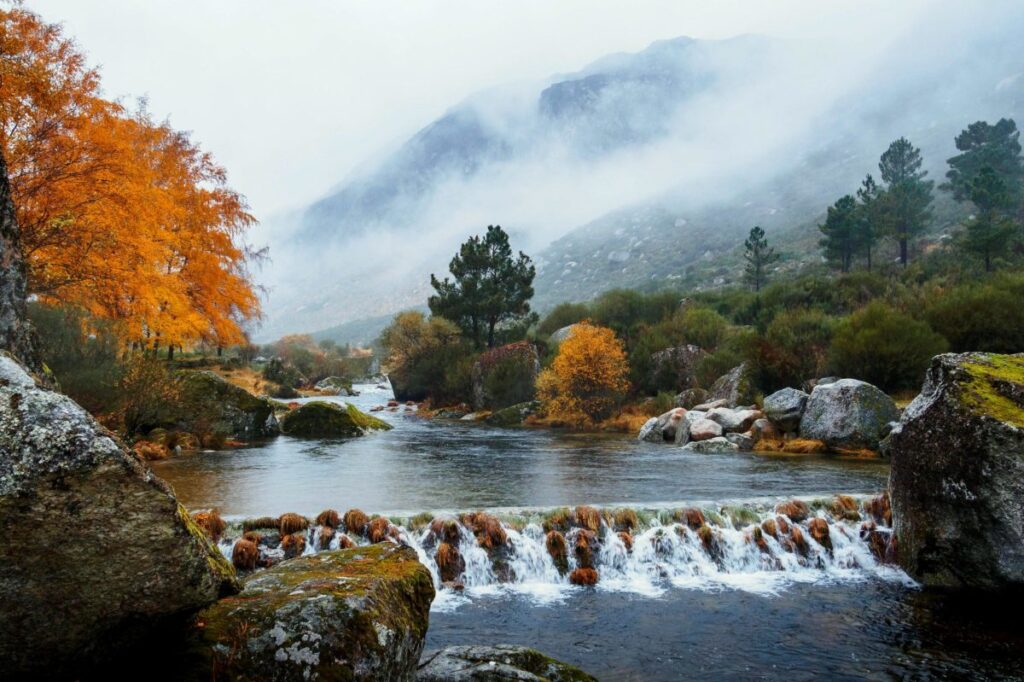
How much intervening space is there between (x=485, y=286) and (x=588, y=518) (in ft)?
145

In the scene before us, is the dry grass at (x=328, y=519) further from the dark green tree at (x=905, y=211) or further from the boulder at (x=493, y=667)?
the dark green tree at (x=905, y=211)

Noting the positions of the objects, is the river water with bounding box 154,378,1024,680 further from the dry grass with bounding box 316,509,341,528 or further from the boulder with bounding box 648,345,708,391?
the boulder with bounding box 648,345,708,391

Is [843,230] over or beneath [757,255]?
over

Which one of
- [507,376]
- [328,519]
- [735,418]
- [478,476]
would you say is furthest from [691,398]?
[328,519]

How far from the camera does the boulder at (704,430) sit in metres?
24.0

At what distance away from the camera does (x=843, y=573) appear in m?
10.5

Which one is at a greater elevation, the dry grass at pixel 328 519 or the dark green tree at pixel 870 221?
the dark green tree at pixel 870 221

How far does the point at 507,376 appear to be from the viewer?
141 feet

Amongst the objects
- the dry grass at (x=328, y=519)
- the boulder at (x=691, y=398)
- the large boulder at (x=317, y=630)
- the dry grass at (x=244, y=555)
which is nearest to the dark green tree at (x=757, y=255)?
the boulder at (x=691, y=398)

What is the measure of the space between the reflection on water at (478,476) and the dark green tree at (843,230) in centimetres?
4947

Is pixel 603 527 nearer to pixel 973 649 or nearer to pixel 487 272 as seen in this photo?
pixel 973 649

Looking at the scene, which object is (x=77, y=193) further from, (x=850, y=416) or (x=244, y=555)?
(x=850, y=416)

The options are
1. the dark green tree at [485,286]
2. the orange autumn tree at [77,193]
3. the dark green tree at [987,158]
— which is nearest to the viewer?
the orange autumn tree at [77,193]

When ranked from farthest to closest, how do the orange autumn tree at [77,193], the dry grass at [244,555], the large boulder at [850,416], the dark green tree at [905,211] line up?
the dark green tree at [905,211], the large boulder at [850,416], the orange autumn tree at [77,193], the dry grass at [244,555]
